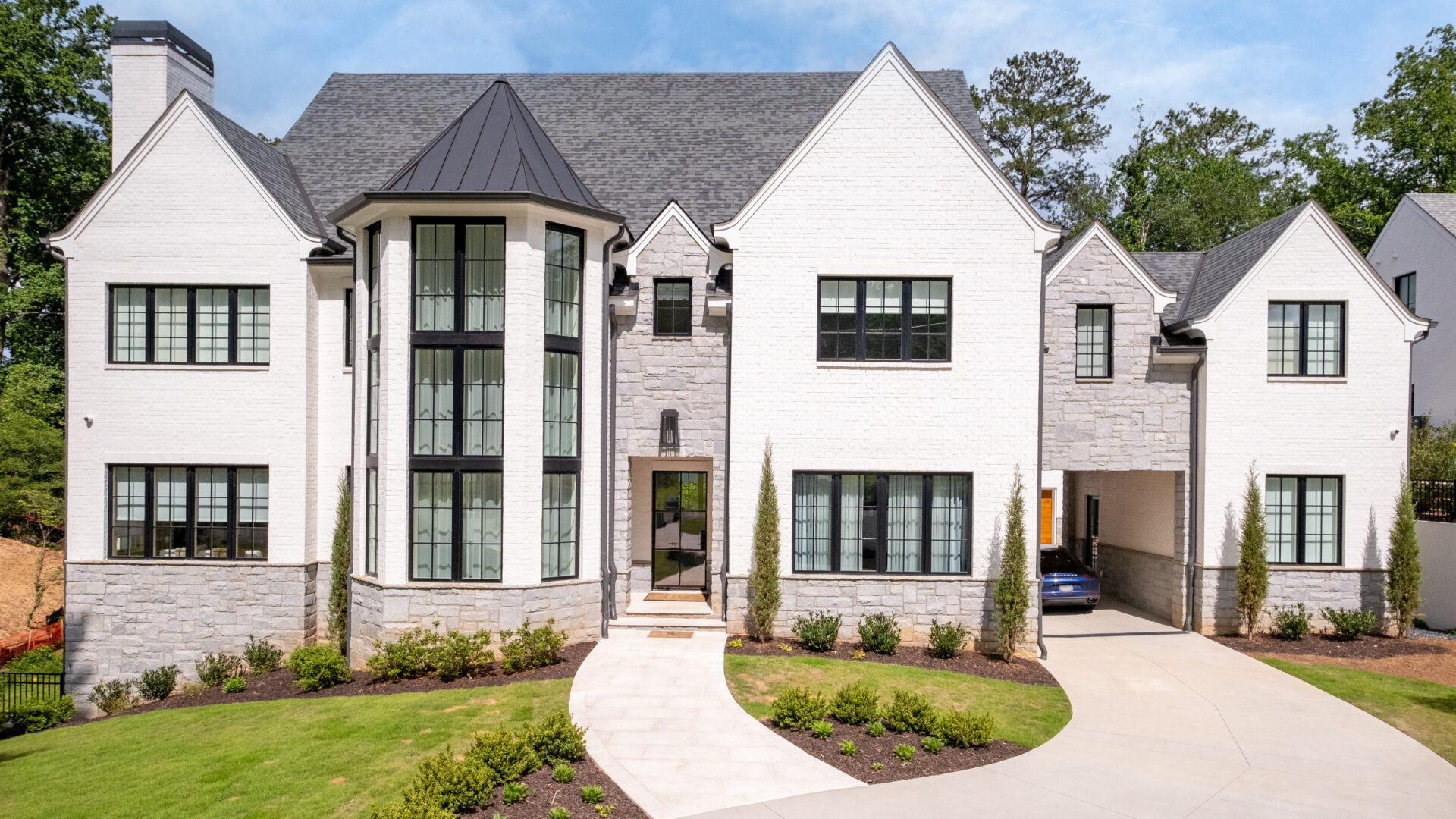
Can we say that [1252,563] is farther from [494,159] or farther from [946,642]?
[494,159]

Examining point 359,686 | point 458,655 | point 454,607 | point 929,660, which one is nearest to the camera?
point 458,655

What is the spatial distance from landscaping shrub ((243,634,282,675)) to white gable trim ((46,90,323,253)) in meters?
7.07

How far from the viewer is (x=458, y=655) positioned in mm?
12266

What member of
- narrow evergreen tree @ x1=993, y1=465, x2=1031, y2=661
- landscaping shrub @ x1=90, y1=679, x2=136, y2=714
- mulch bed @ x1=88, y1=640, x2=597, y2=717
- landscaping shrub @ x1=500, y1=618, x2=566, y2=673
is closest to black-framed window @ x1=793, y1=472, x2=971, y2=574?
narrow evergreen tree @ x1=993, y1=465, x2=1031, y2=661

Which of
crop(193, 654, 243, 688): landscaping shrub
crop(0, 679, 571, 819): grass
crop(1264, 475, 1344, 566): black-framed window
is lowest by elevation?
crop(193, 654, 243, 688): landscaping shrub

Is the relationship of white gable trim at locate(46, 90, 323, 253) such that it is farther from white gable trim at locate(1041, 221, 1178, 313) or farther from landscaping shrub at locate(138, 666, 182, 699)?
white gable trim at locate(1041, 221, 1178, 313)

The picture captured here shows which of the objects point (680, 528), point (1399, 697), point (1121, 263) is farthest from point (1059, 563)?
point (680, 528)

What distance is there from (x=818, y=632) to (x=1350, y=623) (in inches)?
397

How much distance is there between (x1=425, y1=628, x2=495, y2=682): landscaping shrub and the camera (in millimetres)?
12242

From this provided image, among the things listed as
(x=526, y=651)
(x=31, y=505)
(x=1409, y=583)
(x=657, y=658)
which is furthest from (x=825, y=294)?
(x=31, y=505)

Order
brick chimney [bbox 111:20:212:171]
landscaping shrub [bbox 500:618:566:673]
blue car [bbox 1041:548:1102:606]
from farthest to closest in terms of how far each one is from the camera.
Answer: blue car [bbox 1041:548:1102:606] < brick chimney [bbox 111:20:212:171] < landscaping shrub [bbox 500:618:566:673]

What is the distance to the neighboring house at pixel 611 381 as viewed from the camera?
43.9 feet

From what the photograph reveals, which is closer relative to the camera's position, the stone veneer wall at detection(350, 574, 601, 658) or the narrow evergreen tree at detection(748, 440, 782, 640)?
the stone veneer wall at detection(350, 574, 601, 658)

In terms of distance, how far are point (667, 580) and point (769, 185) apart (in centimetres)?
823
